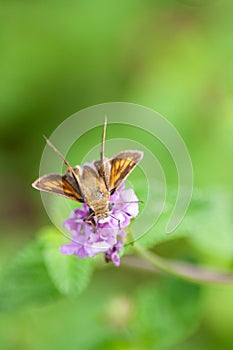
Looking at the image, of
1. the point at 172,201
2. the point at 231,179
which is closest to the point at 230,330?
the point at 231,179

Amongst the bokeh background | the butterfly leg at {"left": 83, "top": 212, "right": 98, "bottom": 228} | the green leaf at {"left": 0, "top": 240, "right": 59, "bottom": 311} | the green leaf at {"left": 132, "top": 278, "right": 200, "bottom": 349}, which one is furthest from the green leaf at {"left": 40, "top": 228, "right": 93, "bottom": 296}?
the bokeh background

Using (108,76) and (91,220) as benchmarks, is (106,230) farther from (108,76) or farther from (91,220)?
(108,76)

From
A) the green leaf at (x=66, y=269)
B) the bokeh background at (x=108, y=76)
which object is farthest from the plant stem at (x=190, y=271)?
the bokeh background at (x=108, y=76)

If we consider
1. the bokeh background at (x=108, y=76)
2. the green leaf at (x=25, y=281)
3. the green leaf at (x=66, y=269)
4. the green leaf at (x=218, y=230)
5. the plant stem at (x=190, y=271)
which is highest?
the bokeh background at (x=108, y=76)

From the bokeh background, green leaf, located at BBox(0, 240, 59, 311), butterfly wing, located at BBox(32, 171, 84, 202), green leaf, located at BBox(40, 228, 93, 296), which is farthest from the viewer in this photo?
the bokeh background

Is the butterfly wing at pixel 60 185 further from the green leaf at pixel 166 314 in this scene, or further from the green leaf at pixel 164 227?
the green leaf at pixel 166 314

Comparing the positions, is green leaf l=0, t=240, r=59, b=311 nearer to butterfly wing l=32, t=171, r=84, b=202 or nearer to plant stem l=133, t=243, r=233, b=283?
plant stem l=133, t=243, r=233, b=283
